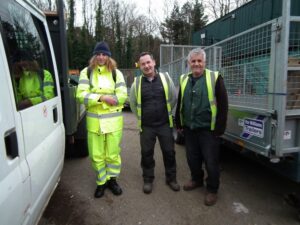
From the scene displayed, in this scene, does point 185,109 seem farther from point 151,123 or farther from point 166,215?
point 166,215

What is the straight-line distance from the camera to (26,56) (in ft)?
7.22

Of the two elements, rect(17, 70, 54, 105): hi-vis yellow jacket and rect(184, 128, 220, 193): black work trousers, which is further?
rect(184, 128, 220, 193): black work trousers

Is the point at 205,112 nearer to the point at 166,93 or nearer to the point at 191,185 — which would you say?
the point at 166,93

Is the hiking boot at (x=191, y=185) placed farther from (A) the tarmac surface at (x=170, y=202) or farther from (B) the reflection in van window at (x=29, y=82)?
(B) the reflection in van window at (x=29, y=82)

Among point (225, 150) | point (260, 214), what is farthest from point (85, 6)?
point (260, 214)

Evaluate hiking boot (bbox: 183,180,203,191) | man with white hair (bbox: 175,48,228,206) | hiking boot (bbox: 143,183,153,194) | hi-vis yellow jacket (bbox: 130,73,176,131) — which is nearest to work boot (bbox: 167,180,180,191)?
hiking boot (bbox: 183,180,203,191)

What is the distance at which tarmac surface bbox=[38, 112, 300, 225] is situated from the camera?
9.93 ft

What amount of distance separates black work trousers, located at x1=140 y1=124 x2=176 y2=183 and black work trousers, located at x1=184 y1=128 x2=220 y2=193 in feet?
0.79

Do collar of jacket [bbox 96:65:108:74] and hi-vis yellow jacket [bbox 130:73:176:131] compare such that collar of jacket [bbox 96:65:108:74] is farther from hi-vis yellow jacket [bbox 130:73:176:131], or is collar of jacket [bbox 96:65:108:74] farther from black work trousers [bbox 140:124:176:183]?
black work trousers [bbox 140:124:176:183]

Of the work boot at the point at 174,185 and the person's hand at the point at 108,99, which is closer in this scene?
the person's hand at the point at 108,99

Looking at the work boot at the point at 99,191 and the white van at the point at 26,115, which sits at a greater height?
the white van at the point at 26,115

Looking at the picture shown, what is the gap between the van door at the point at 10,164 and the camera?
1510 mm

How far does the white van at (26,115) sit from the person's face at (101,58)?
0.56 metres

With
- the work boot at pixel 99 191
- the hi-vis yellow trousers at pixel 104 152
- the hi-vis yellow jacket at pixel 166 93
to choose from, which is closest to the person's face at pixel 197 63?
the hi-vis yellow jacket at pixel 166 93
